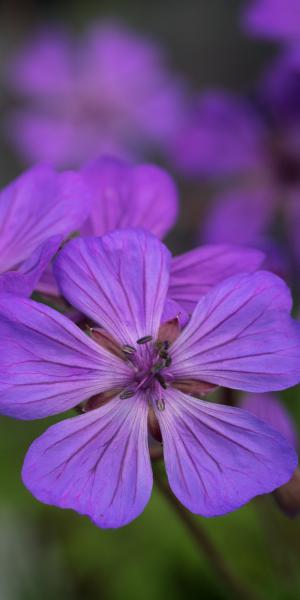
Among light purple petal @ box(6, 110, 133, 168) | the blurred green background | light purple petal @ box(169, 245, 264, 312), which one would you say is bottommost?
the blurred green background

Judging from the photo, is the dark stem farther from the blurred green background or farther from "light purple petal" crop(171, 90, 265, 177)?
"light purple petal" crop(171, 90, 265, 177)

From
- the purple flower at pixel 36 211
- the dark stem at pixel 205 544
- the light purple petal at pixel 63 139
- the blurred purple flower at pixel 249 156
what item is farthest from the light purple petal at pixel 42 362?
the light purple petal at pixel 63 139

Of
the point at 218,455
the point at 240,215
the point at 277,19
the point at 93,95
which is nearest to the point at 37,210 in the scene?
the point at 218,455

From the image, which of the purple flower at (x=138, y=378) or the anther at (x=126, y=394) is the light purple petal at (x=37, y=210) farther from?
the anther at (x=126, y=394)

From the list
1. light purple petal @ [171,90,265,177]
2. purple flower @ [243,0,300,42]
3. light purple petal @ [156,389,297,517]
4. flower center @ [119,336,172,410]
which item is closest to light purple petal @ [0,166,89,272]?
flower center @ [119,336,172,410]

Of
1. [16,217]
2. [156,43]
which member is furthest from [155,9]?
[16,217]

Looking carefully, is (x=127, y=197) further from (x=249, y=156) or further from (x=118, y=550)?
(x=118, y=550)
